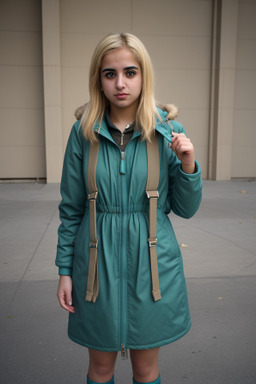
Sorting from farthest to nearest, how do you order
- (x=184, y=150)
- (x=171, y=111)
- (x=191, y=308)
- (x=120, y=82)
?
(x=191, y=308) < (x=171, y=111) < (x=120, y=82) < (x=184, y=150)

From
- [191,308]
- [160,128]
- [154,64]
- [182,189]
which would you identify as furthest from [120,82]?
[154,64]

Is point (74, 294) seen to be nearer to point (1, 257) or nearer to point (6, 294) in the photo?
point (6, 294)

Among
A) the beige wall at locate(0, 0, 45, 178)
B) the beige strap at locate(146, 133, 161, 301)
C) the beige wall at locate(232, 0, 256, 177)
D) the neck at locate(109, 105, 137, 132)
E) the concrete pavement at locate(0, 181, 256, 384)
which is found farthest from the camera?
the beige wall at locate(232, 0, 256, 177)

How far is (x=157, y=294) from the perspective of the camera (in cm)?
171

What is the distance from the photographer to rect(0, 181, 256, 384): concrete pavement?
2559mm

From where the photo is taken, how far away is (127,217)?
172 cm

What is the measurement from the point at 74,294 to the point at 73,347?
→ 121 cm

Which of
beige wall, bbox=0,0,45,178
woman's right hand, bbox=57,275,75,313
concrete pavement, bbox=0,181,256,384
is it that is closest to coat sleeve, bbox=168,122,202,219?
woman's right hand, bbox=57,275,75,313

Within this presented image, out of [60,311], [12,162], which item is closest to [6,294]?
[60,311]

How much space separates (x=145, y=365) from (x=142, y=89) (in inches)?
50.3

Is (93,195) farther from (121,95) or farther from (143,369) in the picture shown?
(143,369)

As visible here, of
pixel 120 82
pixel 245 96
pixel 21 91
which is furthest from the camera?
pixel 245 96

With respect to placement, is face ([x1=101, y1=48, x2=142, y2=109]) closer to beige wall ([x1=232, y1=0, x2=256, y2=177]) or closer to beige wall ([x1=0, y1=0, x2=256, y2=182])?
beige wall ([x1=0, y1=0, x2=256, y2=182])

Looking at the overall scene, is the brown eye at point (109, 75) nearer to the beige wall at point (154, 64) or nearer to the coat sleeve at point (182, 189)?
the coat sleeve at point (182, 189)
